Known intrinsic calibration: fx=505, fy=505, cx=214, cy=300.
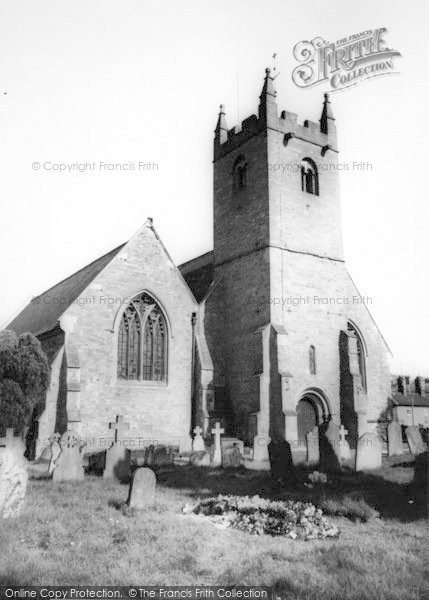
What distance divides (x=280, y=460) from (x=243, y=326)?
33.0ft

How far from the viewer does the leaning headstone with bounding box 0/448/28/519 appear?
8320mm

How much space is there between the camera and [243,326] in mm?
22031

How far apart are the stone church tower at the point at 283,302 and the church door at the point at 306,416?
43 millimetres

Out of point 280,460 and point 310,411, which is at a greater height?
point 310,411

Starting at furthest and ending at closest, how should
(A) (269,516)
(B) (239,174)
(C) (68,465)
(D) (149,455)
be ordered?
1. (B) (239,174)
2. (D) (149,455)
3. (C) (68,465)
4. (A) (269,516)

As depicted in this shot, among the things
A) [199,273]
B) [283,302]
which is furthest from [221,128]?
[283,302]

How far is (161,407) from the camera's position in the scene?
20281mm

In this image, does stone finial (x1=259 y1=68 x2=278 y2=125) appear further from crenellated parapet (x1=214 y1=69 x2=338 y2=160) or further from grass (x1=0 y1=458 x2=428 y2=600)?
grass (x1=0 y1=458 x2=428 y2=600)

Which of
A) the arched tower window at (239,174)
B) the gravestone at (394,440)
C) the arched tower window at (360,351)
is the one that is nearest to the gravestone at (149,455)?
the gravestone at (394,440)

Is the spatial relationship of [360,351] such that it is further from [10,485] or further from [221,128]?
[10,485]

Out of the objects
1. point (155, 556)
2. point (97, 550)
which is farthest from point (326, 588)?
point (97, 550)

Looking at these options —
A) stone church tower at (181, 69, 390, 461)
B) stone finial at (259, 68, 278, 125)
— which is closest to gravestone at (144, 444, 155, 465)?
stone church tower at (181, 69, 390, 461)

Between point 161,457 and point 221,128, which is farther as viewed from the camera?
point 221,128

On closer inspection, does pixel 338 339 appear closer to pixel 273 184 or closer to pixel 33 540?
pixel 273 184
